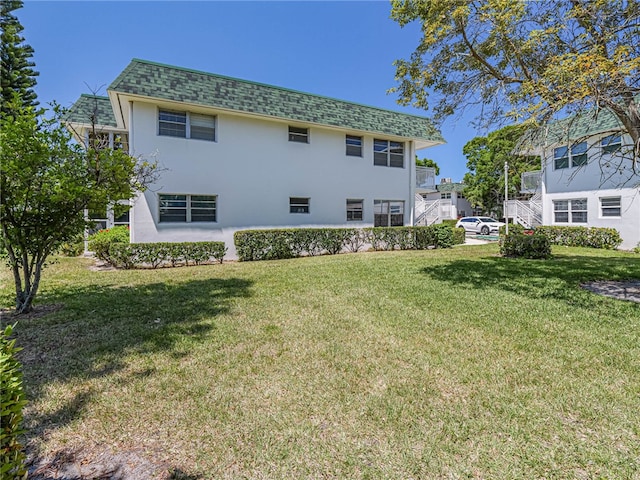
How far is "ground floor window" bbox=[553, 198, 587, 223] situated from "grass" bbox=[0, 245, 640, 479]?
15.4 m

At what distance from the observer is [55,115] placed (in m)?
5.41

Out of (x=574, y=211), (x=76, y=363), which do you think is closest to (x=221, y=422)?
(x=76, y=363)

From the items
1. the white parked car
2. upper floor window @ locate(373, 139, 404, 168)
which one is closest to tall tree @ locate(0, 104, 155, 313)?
upper floor window @ locate(373, 139, 404, 168)

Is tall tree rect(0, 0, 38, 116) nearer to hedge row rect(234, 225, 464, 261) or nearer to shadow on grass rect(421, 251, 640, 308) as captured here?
hedge row rect(234, 225, 464, 261)

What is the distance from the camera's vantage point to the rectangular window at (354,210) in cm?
1639

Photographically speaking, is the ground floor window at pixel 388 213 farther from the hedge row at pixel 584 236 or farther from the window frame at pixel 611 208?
the window frame at pixel 611 208

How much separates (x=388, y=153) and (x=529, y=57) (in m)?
9.92

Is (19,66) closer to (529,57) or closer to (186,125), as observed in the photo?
(186,125)

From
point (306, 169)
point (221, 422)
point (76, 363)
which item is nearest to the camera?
point (221, 422)

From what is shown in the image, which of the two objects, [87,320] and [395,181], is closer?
[87,320]

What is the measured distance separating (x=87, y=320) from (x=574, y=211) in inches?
925

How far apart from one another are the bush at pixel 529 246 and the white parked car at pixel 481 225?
723 inches

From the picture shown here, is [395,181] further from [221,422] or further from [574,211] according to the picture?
[221,422]

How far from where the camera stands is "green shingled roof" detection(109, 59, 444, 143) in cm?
1141
